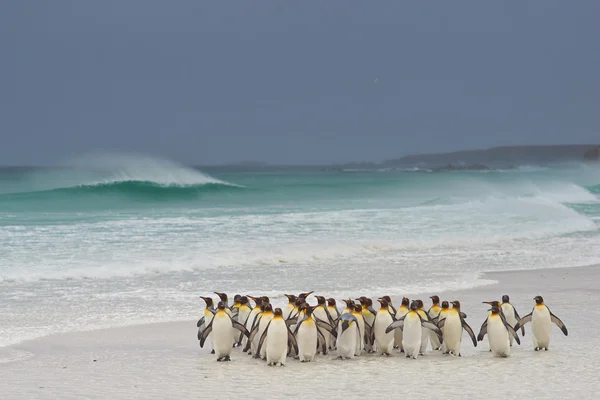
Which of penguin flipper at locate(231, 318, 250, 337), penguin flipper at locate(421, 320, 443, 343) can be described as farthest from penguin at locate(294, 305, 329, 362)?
penguin flipper at locate(421, 320, 443, 343)

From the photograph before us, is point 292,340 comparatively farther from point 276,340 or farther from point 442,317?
point 442,317

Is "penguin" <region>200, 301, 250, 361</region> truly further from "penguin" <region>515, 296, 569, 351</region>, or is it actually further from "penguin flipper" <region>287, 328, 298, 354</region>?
"penguin" <region>515, 296, 569, 351</region>

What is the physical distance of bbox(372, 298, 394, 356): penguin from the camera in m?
6.41

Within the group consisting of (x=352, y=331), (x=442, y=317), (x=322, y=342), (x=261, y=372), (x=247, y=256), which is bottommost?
(x=261, y=372)

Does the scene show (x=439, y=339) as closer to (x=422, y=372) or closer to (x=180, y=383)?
(x=422, y=372)

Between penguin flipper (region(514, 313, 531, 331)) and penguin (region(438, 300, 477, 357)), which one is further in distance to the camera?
penguin flipper (region(514, 313, 531, 331))

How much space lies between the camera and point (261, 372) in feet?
19.1

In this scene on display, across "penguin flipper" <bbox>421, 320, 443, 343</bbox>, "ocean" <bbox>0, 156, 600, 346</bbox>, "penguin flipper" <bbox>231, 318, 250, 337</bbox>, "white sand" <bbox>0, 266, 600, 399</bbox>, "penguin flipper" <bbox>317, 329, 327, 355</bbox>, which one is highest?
"ocean" <bbox>0, 156, 600, 346</bbox>

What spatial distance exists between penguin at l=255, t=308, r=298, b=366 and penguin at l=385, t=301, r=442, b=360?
80cm

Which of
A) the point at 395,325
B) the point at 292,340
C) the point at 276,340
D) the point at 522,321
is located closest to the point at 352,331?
the point at 395,325

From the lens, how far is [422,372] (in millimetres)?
5762

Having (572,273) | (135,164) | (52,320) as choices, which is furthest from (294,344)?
(135,164)

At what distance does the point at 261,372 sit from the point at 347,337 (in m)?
0.74

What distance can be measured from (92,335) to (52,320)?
806 millimetres
